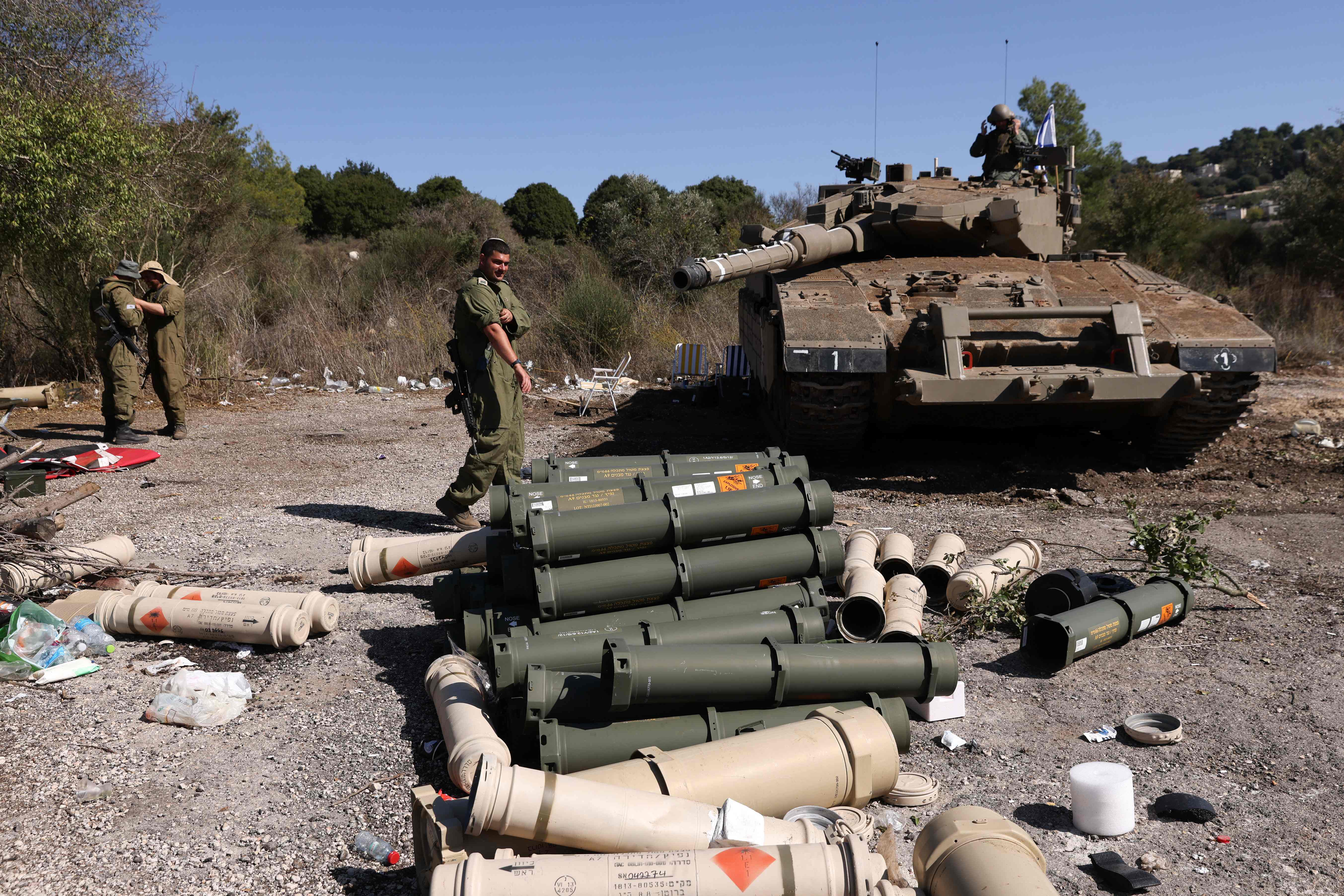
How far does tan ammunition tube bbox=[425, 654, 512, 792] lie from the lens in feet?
11.6

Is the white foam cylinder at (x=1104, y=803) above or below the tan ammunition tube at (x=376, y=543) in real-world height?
below

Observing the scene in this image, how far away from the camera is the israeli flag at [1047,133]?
38.0 feet

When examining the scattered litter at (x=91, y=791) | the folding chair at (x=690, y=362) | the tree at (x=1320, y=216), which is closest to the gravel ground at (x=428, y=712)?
the scattered litter at (x=91, y=791)

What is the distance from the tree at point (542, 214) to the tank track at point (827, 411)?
26.6 meters

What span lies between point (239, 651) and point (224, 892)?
211 cm

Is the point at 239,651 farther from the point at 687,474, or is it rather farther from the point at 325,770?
the point at 687,474

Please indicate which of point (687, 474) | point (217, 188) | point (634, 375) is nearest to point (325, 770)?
point (687, 474)

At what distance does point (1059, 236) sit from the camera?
404 inches

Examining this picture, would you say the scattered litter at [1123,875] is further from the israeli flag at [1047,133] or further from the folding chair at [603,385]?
the folding chair at [603,385]

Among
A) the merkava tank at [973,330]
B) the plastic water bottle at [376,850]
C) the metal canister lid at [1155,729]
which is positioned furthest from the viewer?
the merkava tank at [973,330]

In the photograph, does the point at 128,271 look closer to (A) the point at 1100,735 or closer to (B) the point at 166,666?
(B) the point at 166,666

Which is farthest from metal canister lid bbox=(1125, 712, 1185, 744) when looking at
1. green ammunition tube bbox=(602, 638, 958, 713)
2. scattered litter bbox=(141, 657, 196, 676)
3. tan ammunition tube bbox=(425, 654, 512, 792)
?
scattered litter bbox=(141, 657, 196, 676)

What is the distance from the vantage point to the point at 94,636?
4.94 meters

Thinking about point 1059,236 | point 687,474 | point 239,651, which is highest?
point 1059,236
